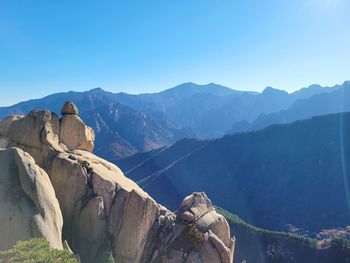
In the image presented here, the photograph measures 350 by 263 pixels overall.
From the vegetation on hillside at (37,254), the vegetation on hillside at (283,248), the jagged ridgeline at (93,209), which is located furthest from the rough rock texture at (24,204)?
the vegetation on hillside at (283,248)

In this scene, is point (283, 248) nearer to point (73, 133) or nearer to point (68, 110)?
point (73, 133)

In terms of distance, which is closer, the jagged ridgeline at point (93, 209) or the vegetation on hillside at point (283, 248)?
the jagged ridgeline at point (93, 209)

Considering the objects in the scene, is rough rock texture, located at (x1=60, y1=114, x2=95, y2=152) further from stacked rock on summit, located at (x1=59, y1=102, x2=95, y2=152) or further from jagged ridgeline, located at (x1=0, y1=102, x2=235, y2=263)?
jagged ridgeline, located at (x1=0, y1=102, x2=235, y2=263)

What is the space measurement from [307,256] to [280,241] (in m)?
13.9

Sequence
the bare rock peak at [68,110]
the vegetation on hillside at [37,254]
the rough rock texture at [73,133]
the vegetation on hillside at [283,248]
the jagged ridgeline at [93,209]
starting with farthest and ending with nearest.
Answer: the vegetation on hillside at [283,248]
the bare rock peak at [68,110]
the rough rock texture at [73,133]
the jagged ridgeline at [93,209]
the vegetation on hillside at [37,254]

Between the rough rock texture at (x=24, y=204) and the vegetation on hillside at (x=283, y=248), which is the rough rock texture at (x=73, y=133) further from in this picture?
the vegetation on hillside at (x=283, y=248)

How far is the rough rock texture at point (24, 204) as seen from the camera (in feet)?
127

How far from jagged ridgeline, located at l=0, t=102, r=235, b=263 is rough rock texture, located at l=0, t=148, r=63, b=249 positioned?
10 cm

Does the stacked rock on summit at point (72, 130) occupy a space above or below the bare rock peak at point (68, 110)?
below

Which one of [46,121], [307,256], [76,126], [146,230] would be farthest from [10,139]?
[307,256]

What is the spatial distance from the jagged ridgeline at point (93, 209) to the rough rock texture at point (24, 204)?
102 mm

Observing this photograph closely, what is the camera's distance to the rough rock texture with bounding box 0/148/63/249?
127 feet

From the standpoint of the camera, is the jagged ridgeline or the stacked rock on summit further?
the stacked rock on summit

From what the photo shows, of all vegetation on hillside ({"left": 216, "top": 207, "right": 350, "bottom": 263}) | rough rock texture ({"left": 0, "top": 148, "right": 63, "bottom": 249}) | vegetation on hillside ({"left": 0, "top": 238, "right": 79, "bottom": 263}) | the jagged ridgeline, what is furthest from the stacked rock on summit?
vegetation on hillside ({"left": 216, "top": 207, "right": 350, "bottom": 263})
